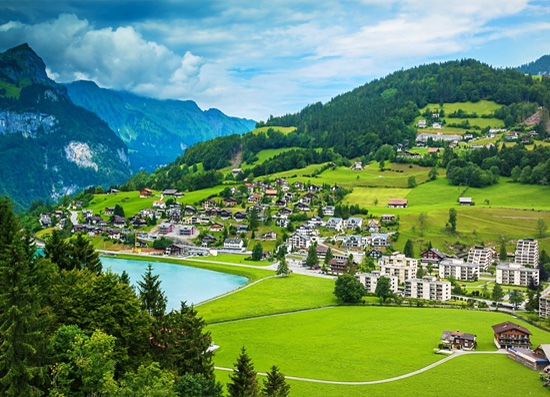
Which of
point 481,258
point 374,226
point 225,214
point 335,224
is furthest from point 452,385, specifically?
point 225,214

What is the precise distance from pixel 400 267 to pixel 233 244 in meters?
24.3

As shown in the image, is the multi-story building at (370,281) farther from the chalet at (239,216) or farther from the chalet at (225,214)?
the chalet at (225,214)

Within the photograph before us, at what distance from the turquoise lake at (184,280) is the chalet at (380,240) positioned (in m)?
17.6

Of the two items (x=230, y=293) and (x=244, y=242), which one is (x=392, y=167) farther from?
(x=230, y=293)

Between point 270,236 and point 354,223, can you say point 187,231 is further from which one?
point 354,223

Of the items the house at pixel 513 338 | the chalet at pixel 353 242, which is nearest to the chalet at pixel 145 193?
the chalet at pixel 353 242

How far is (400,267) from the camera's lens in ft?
172

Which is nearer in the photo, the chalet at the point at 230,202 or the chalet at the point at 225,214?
the chalet at the point at 225,214

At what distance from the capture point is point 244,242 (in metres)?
70.1

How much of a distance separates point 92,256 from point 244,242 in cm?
4391

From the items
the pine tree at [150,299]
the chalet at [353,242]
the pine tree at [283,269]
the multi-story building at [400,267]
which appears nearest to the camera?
the pine tree at [150,299]

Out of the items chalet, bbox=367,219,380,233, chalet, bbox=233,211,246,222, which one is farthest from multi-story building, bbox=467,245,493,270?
chalet, bbox=233,211,246,222

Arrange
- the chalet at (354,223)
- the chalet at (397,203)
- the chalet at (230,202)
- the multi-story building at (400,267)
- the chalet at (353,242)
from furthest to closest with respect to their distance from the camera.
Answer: the chalet at (230,202) → the chalet at (397,203) → the chalet at (354,223) → the chalet at (353,242) → the multi-story building at (400,267)

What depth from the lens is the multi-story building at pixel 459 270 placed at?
52.8 m
